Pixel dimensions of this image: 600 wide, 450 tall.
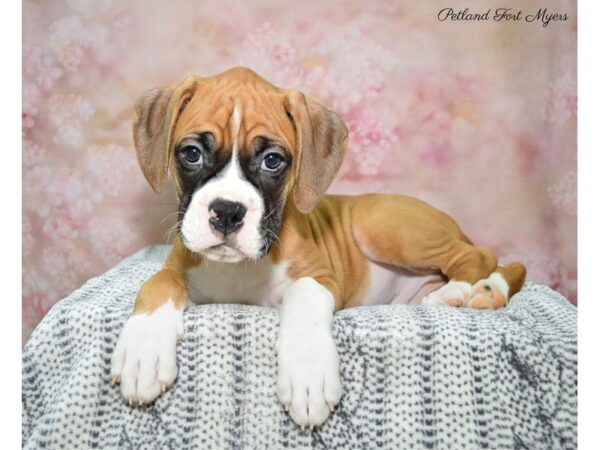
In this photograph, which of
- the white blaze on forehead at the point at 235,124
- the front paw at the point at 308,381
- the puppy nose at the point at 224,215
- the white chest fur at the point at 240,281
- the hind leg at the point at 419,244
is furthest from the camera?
the hind leg at the point at 419,244

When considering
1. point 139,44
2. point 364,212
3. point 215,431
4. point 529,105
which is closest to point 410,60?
point 529,105

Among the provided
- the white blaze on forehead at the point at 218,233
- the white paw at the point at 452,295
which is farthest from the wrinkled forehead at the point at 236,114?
the white paw at the point at 452,295

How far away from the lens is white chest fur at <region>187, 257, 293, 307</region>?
8.02ft

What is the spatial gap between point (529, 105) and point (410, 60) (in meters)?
0.72

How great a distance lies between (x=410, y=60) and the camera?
3523mm

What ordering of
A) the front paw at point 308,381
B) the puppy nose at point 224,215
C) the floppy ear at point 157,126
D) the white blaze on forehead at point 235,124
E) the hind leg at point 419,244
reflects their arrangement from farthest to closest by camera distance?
1. the hind leg at point 419,244
2. the floppy ear at point 157,126
3. the white blaze on forehead at point 235,124
4. the puppy nose at point 224,215
5. the front paw at point 308,381

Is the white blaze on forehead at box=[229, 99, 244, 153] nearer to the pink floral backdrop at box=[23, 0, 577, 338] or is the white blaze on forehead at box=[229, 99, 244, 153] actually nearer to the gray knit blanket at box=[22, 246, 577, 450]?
the gray knit blanket at box=[22, 246, 577, 450]

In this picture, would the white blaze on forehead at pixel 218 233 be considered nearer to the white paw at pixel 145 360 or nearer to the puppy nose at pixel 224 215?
the puppy nose at pixel 224 215

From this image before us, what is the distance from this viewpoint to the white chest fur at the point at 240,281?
8.02 ft

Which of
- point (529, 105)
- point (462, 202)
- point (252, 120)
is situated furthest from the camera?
point (462, 202)

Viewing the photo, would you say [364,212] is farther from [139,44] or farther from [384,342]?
[139,44]

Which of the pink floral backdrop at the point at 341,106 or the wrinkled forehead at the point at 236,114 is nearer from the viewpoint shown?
the wrinkled forehead at the point at 236,114

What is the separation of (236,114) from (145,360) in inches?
36.9

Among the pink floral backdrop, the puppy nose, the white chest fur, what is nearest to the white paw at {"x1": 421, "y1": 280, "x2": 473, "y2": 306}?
the white chest fur
